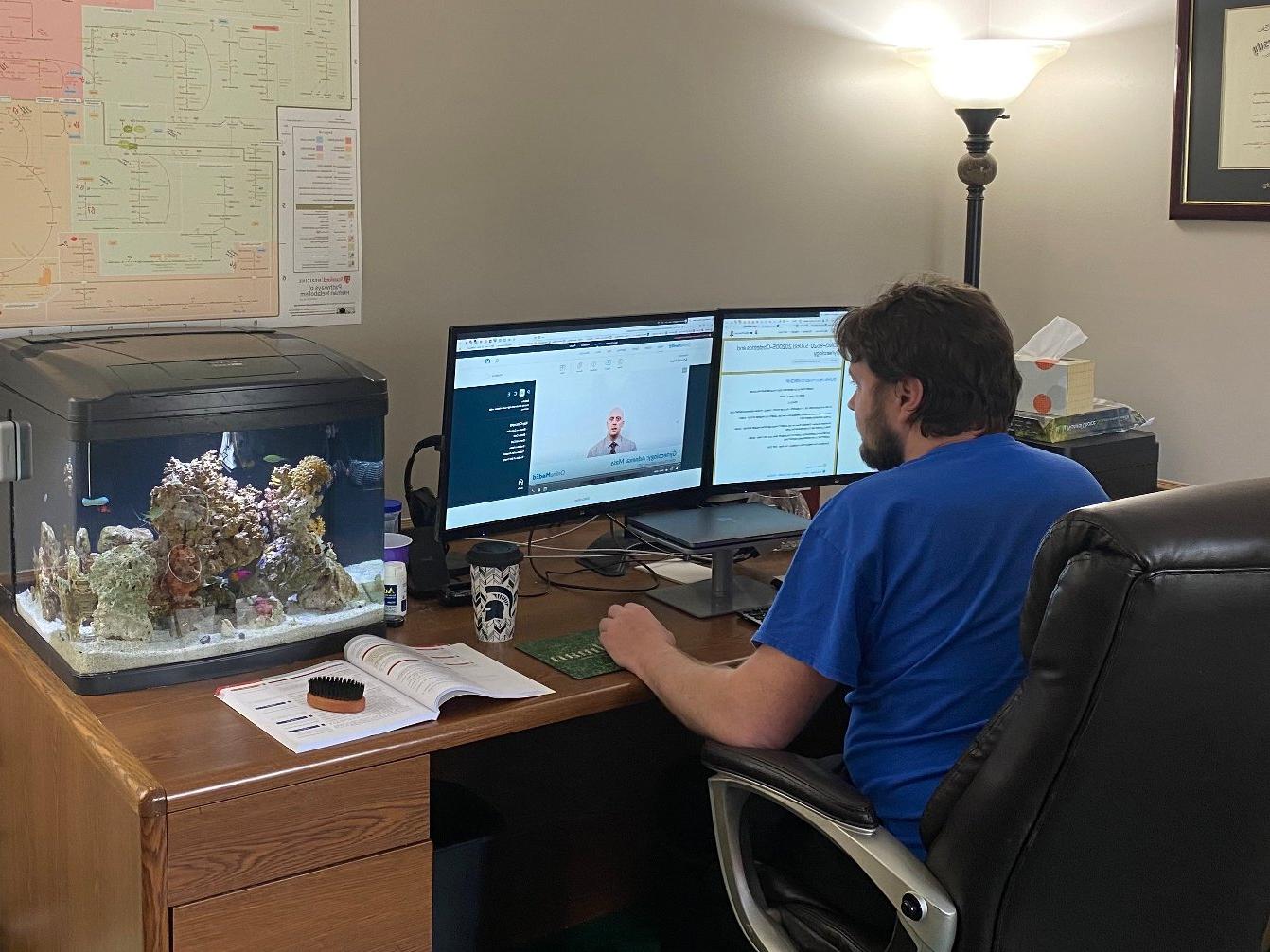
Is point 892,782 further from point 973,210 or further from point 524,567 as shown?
point 973,210

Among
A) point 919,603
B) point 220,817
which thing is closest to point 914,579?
point 919,603

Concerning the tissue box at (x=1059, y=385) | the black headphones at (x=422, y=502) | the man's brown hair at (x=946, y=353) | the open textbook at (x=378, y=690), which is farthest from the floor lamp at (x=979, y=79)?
the open textbook at (x=378, y=690)

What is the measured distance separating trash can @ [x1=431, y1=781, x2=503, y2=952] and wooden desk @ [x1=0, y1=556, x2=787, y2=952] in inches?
9.0

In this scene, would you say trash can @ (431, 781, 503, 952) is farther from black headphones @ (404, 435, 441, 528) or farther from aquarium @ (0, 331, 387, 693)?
black headphones @ (404, 435, 441, 528)

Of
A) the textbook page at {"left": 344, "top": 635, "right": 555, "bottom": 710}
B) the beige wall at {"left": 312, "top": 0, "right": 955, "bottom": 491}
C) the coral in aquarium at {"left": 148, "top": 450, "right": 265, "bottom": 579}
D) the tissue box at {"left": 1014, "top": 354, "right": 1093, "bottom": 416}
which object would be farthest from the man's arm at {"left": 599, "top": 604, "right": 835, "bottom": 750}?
the tissue box at {"left": 1014, "top": 354, "right": 1093, "bottom": 416}

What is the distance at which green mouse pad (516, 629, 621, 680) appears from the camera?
5.73ft

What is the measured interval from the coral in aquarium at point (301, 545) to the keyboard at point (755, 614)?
57 cm

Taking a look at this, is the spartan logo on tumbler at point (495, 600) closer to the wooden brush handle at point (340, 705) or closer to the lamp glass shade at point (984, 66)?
the wooden brush handle at point (340, 705)

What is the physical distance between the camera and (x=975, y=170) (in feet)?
9.19

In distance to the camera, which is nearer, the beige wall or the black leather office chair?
the black leather office chair

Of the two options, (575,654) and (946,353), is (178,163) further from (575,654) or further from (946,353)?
(946,353)

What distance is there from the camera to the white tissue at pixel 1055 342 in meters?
2.64

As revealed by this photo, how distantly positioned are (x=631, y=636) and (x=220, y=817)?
22.7 inches

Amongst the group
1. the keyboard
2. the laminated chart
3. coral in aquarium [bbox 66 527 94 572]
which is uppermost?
the laminated chart
